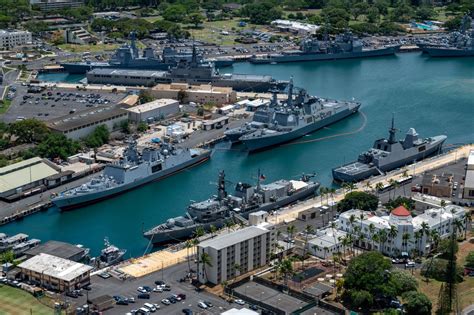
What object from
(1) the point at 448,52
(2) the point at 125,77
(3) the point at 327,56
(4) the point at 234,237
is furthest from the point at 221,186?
(1) the point at 448,52

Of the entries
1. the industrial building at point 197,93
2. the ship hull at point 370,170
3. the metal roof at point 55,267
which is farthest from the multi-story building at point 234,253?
the industrial building at point 197,93

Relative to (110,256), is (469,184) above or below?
above

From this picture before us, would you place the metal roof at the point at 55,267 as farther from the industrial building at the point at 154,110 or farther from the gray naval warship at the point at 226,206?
the industrial building at the point at 154,110

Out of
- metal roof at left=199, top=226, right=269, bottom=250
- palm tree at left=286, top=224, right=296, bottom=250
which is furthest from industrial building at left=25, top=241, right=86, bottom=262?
palm tree at left=286, top=224, right=296, bottom=250

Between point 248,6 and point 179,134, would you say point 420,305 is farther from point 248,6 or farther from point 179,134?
point 248,6

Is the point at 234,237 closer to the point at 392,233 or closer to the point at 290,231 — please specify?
the point at 290,231

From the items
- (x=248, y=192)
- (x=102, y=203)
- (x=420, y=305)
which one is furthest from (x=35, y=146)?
(x=420, y=305)

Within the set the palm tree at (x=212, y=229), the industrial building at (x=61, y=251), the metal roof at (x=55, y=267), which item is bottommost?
the industrial building at (x=61, y=251)
